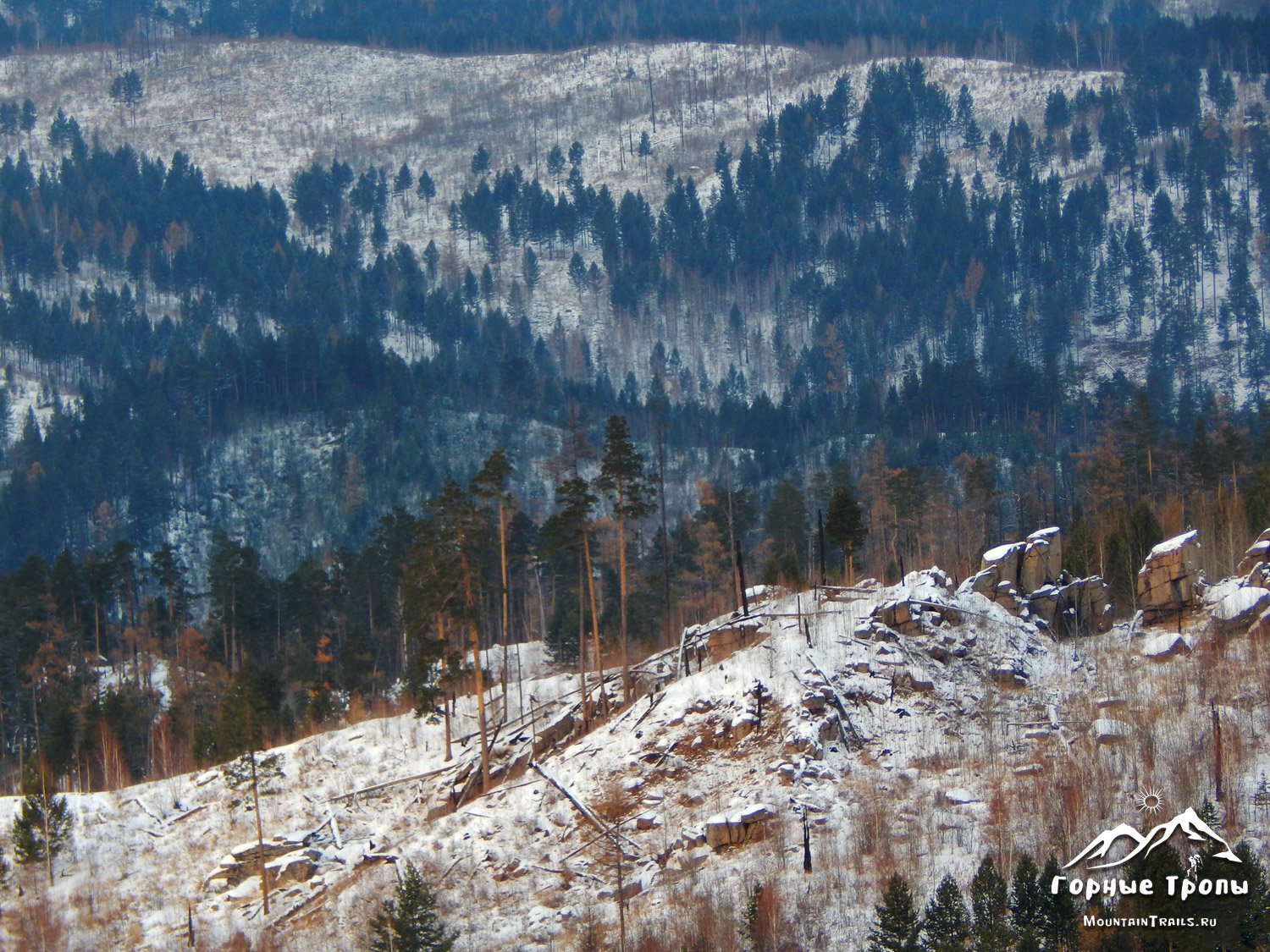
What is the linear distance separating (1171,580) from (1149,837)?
19452mm

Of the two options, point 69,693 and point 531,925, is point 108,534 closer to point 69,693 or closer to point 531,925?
point 69,693

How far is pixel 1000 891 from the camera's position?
119 ft

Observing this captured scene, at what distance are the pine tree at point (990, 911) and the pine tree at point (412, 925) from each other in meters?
15.8

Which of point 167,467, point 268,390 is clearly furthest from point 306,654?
point 268,390

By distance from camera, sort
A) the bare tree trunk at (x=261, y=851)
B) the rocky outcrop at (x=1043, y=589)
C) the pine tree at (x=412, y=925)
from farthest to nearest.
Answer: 1. the rocky outcrop at (x=1043, y=589)
2. the bare tree trunk at (x=261, y=851)
3. the pine tree at (x=412, y=925)

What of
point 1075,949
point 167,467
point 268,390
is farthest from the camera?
point 268,390

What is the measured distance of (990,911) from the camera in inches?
1430

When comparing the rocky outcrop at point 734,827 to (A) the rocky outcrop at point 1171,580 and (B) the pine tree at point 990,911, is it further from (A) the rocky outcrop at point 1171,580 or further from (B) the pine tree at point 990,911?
(A) the rocky outcrop at point 1171,580

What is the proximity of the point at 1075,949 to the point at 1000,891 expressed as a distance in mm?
2350

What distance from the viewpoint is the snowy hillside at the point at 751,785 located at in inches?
1634

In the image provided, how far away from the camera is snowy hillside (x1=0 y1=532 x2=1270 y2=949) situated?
4150cm

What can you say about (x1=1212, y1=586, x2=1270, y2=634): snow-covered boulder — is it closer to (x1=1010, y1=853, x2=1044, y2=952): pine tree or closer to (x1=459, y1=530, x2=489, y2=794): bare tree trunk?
(x1=1010, y1=853, x2=1044, y2=952): pine tree

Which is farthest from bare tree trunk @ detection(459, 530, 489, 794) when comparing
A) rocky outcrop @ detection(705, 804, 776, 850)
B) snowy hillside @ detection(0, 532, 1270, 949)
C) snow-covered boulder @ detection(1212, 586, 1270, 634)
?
snow-covered boulder @ detection(1212, 586, 1270, 634)

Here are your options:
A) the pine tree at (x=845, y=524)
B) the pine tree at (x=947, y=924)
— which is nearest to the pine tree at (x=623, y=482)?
the pine tree at (x=845, y=524)
